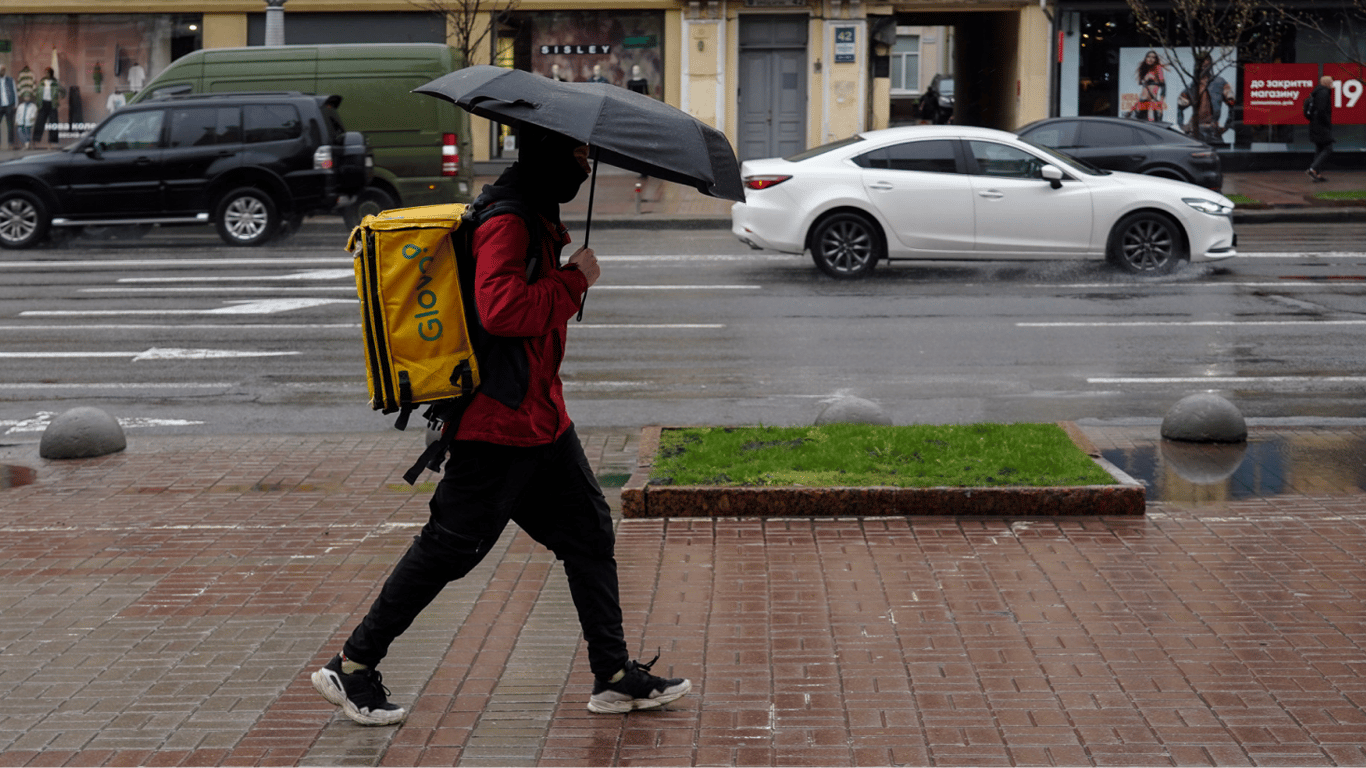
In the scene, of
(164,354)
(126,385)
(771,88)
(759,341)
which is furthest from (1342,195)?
(126,385)

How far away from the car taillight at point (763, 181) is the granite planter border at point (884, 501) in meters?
9.39

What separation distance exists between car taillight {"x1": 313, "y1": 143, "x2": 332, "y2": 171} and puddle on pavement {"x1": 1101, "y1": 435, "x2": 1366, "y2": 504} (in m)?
13.7

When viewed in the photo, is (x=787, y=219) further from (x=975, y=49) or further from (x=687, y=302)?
(x=975, y=49)

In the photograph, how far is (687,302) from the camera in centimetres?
1485

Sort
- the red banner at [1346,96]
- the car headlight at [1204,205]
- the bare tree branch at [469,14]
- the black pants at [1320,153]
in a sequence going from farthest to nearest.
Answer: the red banner at [1346,96], the black pants at [1320,153], the bare tree branch at [469,14], the car headlight at [1204,205]

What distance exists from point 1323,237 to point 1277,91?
32.4 feet

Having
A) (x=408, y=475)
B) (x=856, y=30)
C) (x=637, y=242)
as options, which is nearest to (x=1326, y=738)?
(x=408, y=475)

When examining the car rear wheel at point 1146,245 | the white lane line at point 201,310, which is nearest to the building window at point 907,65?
the car rear wheel at point 1146,245

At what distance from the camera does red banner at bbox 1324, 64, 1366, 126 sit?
29.2 meters

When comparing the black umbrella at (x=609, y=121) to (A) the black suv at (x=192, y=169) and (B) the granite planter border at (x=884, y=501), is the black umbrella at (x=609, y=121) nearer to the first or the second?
(B) the granite planter border at (x=884, y=501)

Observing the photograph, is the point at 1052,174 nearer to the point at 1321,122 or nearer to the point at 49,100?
the point at 1321,122

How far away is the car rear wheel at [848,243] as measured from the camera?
15969 millimetres

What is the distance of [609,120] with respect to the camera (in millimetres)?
4164

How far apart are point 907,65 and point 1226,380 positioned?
50.4m
